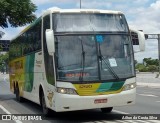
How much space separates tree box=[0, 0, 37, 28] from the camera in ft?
69.4

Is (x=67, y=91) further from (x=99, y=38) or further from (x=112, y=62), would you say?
(x=99, y=38)

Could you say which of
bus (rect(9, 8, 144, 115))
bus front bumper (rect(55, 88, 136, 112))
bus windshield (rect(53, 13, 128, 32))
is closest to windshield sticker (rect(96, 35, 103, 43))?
bus (rect(9, 8, 144, 115))

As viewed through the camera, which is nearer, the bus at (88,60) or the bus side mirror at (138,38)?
the bus at (88,60)

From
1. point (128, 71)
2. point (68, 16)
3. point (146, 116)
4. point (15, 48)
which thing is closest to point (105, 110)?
point (146, 116)

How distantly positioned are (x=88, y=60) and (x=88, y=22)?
4.08 ft

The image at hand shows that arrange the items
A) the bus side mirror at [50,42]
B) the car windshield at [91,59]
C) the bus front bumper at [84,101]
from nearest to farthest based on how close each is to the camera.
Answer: the bus side mirror at [50,42] → the bus front bumper at [84,101] → the car windshield at [91,59]

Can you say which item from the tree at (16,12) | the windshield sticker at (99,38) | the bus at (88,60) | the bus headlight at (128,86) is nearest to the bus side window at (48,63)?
the bus at (88,60)

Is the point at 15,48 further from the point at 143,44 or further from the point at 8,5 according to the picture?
the point at 143,44

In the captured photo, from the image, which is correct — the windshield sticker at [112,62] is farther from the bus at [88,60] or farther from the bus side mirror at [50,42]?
the bus side mirror at [50,42]

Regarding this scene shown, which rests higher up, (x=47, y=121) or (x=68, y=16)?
(x=68, y=16)

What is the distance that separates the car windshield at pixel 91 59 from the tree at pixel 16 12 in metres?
10.4

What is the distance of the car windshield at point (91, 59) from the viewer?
36.4 ft

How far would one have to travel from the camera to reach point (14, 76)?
21.7 m

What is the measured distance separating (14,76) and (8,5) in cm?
384
